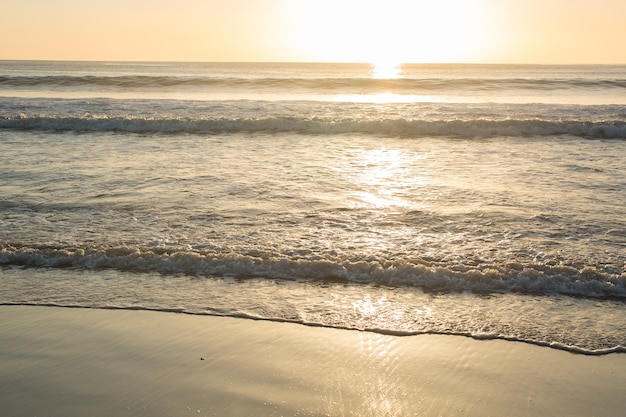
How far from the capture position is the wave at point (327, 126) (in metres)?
17.3

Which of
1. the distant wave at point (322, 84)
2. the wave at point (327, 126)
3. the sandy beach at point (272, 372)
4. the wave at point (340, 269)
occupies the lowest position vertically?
the sandy beach at point (272, 372)

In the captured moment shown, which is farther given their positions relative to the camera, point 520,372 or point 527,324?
point 527,324

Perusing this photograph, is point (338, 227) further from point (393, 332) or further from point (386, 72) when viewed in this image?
point (386, 72)

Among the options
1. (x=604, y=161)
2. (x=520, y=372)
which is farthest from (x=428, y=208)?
(x=604, y=161)

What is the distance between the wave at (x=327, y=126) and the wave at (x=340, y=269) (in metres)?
11.4

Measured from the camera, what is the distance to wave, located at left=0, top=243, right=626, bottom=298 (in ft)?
19.2

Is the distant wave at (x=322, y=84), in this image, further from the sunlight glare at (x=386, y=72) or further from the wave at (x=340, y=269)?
the wave at (x=340, y=269)

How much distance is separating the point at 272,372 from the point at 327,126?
14.1 meters

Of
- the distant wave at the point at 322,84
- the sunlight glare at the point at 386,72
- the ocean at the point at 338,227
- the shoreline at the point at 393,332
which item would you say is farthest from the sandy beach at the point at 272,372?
the sunlight glare at the point at 386,72

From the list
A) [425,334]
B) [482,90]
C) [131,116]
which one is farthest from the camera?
[482,90]

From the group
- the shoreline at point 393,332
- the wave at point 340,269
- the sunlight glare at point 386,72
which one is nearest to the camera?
the shoreline at point 393,332

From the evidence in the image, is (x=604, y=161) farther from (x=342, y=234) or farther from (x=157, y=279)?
(x=157, y=279)

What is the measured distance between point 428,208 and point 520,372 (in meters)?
4.65

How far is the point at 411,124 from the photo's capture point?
1808cm
